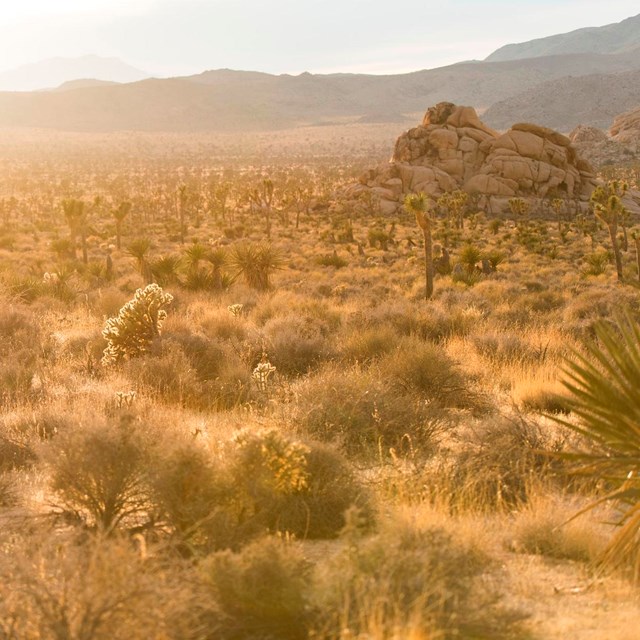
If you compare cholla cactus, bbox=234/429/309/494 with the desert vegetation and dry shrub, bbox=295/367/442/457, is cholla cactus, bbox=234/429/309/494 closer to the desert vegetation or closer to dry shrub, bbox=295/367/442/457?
the desert vegetation

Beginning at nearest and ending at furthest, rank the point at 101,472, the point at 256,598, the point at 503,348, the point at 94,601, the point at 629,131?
the point at 94,601
the point at 256,598
the point at 101,472
the point at 503,348
the point at 629,131

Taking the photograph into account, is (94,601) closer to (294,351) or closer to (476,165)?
(294,351)

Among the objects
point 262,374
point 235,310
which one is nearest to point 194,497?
point 262,374

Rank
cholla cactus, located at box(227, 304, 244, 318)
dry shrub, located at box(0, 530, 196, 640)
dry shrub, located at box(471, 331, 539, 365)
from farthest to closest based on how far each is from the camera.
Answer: cholla cactus, located at box(227, 304, 244, 318) → dry shrub, located at box(471, 331, 539, 365) → dry shrub, located at box(0, 530, 196, 640)

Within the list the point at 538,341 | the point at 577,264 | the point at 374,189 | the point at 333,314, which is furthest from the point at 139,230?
the point at 538,341

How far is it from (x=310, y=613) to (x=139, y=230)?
44.6 metres

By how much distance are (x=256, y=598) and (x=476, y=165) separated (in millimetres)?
57833

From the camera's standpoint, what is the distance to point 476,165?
193ft

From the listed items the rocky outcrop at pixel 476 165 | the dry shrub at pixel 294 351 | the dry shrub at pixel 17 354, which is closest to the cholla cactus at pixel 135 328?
the dry shrub at pixel 17 354

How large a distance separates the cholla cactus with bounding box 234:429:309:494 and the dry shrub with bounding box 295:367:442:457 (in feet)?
5.10

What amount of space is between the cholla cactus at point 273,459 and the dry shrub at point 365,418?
1.55 m

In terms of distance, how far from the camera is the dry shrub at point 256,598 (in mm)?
3762

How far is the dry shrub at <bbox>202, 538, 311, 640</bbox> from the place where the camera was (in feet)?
12.3

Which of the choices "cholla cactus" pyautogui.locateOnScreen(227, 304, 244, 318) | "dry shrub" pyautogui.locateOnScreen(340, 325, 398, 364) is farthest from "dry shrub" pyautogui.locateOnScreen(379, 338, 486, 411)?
"cholla cactus" pyautogui.locateOnScreen(227, 304, 244, 318)
